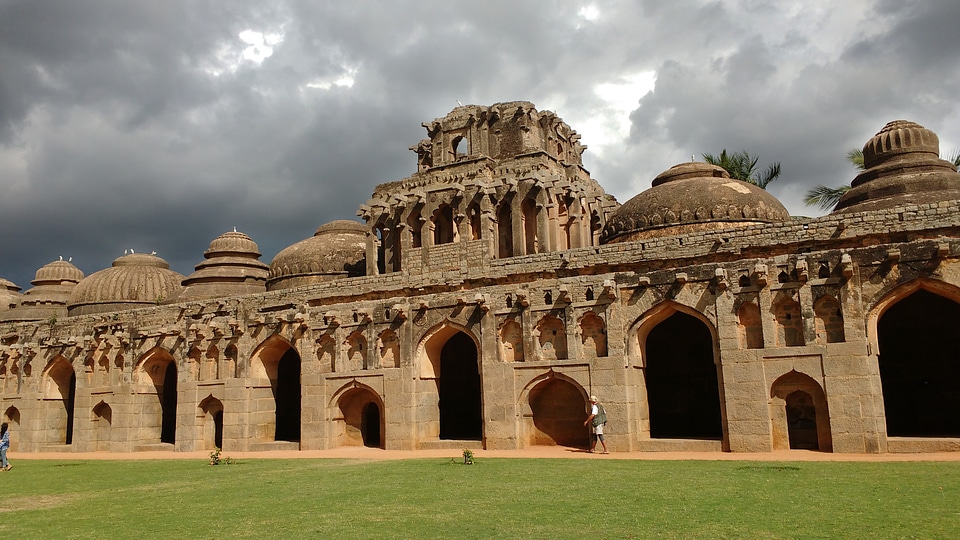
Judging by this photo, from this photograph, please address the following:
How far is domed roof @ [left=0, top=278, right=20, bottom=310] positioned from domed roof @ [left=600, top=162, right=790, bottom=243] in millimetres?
35223

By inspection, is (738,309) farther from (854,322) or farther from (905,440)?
(905,440)

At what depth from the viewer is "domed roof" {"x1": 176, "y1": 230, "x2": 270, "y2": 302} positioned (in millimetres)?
33156

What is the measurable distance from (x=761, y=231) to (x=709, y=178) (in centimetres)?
752

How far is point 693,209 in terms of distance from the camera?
23328mm

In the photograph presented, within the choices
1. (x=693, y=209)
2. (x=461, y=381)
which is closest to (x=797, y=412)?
(x=693, y=209)

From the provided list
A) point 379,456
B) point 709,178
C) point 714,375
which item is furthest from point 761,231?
point 379,456

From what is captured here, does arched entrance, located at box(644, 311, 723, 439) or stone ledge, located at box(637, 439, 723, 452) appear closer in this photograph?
stone ledge, located at box(637, 439, 723, 452)

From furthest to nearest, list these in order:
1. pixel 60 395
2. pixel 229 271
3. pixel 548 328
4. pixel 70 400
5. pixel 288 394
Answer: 1. pixel 229 271
2. pixel 70 400
3. pixel 60 395
4. pixel 288 394
5. pixel 548 328

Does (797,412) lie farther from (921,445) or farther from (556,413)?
(556,413)

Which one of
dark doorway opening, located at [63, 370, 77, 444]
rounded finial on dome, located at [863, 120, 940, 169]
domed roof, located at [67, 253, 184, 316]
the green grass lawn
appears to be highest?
rounded finial on dome, located at [863, 120, 940, 169]

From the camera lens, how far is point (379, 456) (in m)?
19.3

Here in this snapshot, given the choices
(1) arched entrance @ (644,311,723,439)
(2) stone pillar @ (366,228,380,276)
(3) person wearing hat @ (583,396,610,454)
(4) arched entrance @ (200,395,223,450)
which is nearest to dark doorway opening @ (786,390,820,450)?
(3) person wearing hat @ (583,396,610,454)

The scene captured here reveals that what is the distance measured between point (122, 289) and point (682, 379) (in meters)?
26.4

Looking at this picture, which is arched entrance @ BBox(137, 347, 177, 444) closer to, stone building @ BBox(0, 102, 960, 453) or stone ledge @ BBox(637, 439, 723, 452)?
stone building @ BBox(0, 102, 960, 453)
